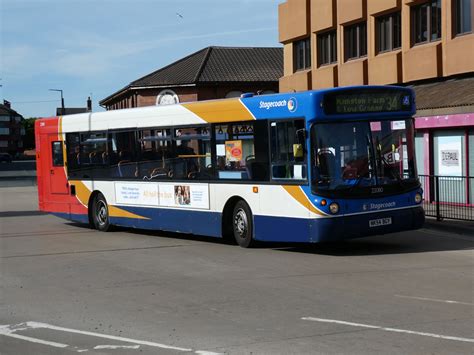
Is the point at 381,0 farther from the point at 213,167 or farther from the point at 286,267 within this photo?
the point at 286,267

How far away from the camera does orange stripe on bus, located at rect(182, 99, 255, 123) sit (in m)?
14.0

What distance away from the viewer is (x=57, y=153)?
20156mm

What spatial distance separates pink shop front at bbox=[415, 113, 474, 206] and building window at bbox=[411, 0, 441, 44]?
11.0 feet

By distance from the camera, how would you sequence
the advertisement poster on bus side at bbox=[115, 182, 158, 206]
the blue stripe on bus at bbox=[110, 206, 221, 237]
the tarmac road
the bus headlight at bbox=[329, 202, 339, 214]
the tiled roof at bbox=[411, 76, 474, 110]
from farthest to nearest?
the tiled roof at bbox=[411, 76, 474, 110] < the advertisement poster on bus side at bbox=[115, 182, 158, 206] < the blue stripe on bus at bbox=[110, 206, 221, 237] < the bus headlight at bbox=[329, 202, 339, 214] < the tarmac road

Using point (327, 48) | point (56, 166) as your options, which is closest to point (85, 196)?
point (56, 166)

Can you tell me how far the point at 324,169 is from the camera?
1245 centimetres

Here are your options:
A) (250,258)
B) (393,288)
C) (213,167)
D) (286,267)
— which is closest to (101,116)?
(213,167)

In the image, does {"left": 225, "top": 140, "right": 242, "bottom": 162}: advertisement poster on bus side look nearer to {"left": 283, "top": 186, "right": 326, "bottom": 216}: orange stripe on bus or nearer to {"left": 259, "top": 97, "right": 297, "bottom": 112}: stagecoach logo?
{"left": 259, "top": 97, "right": 297, "bottom": 112}: stagecoach logo

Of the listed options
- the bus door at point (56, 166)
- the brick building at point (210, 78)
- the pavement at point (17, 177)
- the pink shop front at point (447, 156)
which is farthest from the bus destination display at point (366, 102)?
the brick building at point (210, 78)

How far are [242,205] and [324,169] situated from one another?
2.19 metres

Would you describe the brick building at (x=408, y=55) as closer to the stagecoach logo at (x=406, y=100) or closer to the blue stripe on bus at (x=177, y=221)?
the stagecoach logo at (x=406, y=100)

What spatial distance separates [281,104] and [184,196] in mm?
3422

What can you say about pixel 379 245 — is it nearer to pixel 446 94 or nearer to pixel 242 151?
pixel 242 151

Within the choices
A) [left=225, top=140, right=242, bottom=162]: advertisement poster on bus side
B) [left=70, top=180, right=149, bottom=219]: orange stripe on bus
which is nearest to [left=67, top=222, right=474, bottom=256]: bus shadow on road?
[left=225, top=140, right=242, bottom=162]: advertisement poster on bus side
